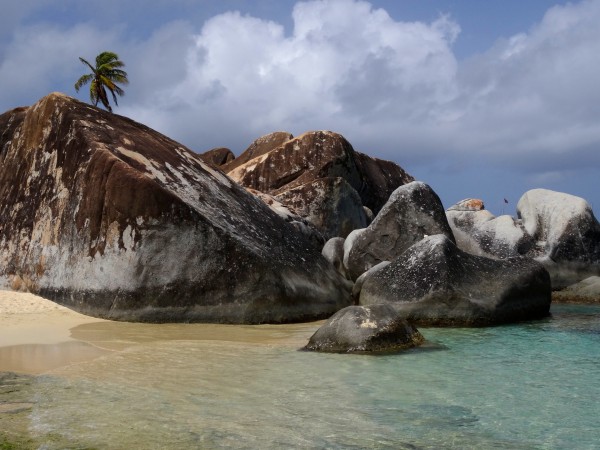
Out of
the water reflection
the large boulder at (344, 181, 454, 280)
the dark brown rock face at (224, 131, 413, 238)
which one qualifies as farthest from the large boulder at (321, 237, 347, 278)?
the water reflection

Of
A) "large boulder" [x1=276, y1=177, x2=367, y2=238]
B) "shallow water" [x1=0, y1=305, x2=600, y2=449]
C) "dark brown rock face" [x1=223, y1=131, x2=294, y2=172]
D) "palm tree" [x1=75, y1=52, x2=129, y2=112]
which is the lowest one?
"shallow water" [x1=0, y1=305, x2=600, y2=449]

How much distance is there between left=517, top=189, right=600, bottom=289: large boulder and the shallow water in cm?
932

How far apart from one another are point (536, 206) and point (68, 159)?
12.4 m

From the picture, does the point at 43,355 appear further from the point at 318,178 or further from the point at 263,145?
the point at 263,145

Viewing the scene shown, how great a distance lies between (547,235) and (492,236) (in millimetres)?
1380

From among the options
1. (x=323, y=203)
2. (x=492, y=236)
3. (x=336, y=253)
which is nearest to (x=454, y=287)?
(x=336, y=253)

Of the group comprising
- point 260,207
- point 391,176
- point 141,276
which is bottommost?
point 141,276

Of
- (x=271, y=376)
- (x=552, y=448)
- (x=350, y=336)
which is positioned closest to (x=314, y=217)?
(x=350, y=336)

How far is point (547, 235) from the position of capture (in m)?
17.7

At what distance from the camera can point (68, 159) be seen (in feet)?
36.0

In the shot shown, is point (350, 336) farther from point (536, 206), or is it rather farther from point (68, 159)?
point (536, 206)

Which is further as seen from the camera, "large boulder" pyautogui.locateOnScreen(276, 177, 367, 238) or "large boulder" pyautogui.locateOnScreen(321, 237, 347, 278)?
"large boulder" pyautogui.locateOnScreen(276, 177, 367, 238)

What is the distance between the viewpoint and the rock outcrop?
56.2ft

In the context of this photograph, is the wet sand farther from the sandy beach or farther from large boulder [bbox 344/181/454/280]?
large boulder [bbox 344/181/454/280]
